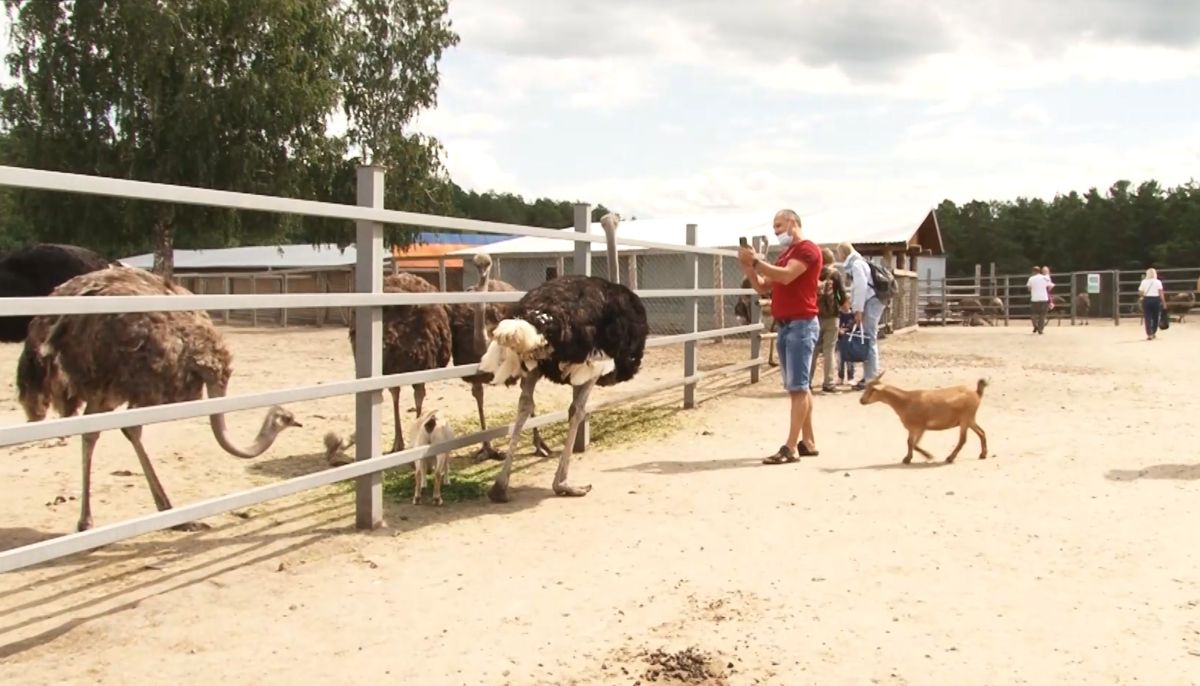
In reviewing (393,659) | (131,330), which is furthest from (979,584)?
(131,330)

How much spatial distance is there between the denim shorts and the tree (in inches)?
764

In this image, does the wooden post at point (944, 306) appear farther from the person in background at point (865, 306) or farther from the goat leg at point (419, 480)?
the goat leg at point (419, 480)

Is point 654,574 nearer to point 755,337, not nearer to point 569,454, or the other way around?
point 569,454

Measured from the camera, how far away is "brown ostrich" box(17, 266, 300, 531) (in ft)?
16.2

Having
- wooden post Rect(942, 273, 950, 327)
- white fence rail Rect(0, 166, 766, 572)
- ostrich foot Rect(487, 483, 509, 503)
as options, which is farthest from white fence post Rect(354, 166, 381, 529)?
wooden post Rect(942, 273, 950, 327)

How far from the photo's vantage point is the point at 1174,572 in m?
4.45

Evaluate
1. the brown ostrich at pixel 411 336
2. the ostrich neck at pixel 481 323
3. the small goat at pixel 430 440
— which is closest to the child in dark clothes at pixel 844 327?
the brown ostrich at pixel 411 336

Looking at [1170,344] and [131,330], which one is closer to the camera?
[131,330]

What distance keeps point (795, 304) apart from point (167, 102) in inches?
846

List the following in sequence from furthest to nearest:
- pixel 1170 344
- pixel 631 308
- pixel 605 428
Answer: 1. pixel 1170 344
2. pixel 605 428
3. pixel 631 308

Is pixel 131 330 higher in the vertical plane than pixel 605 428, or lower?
higher

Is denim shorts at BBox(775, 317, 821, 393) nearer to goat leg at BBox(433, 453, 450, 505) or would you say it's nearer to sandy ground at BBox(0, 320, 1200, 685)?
sandy ground at BBox(0, 320, 1200, 685)

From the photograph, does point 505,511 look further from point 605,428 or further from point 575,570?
point 605,428

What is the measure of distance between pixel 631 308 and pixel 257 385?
783 centimetres
